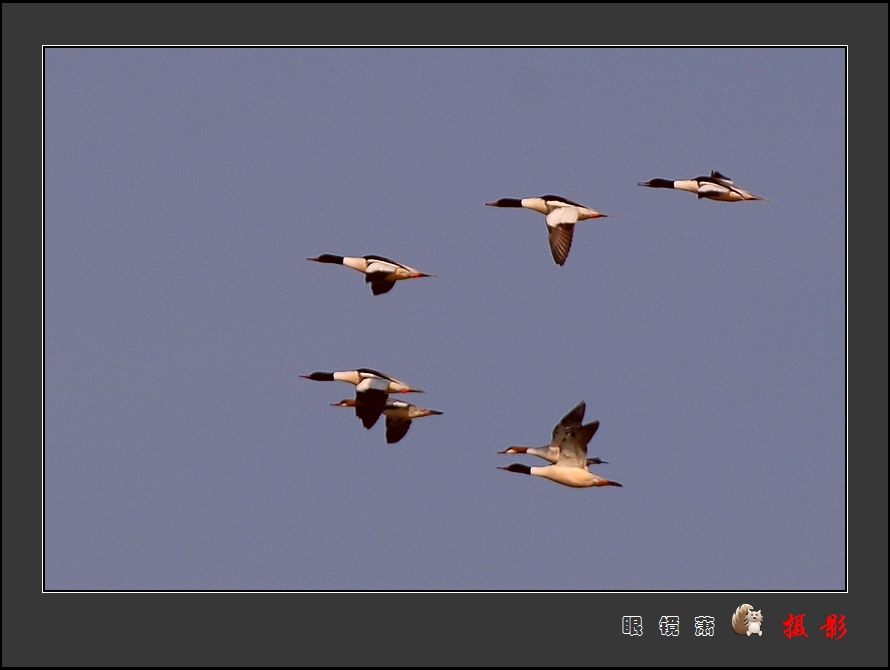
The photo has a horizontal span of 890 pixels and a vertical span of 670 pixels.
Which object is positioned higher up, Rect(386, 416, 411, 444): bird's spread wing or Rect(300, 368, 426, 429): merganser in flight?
Rect(300, 368, 426, 429): merganser in flight

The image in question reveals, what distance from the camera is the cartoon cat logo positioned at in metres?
20.5

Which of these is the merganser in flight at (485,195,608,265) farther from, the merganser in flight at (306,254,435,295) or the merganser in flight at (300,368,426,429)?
the merganser in flight at (300,368,426,429)

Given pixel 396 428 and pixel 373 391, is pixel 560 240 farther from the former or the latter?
pixel 396 428

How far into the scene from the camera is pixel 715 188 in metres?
24.0

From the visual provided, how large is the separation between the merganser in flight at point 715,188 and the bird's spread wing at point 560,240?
172cm

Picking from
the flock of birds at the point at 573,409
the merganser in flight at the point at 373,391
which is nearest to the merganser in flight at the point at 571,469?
the flock of birds at the point at 573,409

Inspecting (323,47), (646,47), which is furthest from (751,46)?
(323,47)

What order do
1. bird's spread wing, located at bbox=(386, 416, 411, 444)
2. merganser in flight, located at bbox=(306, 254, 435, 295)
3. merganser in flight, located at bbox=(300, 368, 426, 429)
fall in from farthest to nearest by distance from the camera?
1. bird's spread wing, located at bbox=(386, 416, 411, 444)
2. merganser in flight, located at bbox=(306, 254, 435, 295)
3. merganser in flight, located at bbox=(300, 368, 426, 429)

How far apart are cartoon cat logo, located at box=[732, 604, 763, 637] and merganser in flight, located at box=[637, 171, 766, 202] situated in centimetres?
567

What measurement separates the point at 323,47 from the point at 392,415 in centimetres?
539

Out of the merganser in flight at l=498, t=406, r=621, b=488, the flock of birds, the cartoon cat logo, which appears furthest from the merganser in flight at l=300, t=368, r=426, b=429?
the cartoon cat logo

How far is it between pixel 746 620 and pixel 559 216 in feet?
19.4

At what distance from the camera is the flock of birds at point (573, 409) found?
72.0ft
